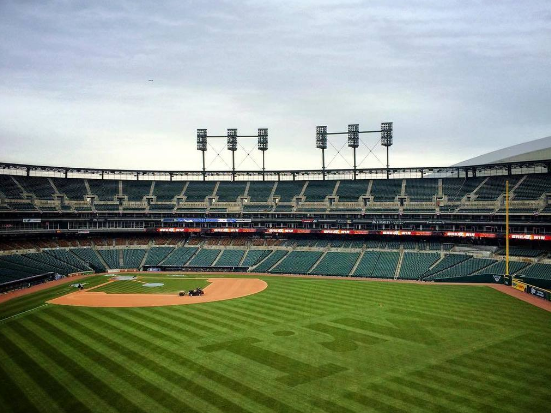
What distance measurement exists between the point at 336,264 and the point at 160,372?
51.4 meters

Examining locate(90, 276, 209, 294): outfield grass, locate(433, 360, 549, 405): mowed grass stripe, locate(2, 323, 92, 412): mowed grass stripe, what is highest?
locate(433, 360, 549, 405): mowed grass stripe

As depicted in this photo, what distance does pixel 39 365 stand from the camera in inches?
1094

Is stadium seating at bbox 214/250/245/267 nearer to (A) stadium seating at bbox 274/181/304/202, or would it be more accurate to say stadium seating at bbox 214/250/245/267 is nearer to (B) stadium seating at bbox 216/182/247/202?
(B) stadium seating at bbox 216/182/247/202

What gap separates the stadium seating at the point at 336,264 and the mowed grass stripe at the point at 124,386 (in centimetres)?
4617

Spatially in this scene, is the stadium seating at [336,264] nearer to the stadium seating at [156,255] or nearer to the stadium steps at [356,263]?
the stadium steps at [356,263]

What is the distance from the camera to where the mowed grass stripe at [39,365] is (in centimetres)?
2245

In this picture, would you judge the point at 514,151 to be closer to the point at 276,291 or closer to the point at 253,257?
the point at 253,257

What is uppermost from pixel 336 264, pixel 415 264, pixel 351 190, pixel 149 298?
pixel 351 190

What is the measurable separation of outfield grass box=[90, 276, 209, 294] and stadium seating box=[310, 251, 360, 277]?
20935 mm

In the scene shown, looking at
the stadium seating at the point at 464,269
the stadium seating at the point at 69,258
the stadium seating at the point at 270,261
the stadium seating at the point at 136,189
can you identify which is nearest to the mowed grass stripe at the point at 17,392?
the stadium seating at the point at 69,258

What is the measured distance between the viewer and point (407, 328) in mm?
36250

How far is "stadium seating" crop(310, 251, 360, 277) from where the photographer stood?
72.0 m

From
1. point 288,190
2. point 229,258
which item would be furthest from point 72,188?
point 288,190

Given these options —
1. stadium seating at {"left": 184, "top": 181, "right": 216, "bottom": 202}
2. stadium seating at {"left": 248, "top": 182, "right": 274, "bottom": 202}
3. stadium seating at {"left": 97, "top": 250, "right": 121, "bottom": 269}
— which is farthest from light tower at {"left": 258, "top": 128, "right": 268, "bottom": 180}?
stadium seating at {"left": 97, "top": 250, "right": 121, "bottom": 269}
